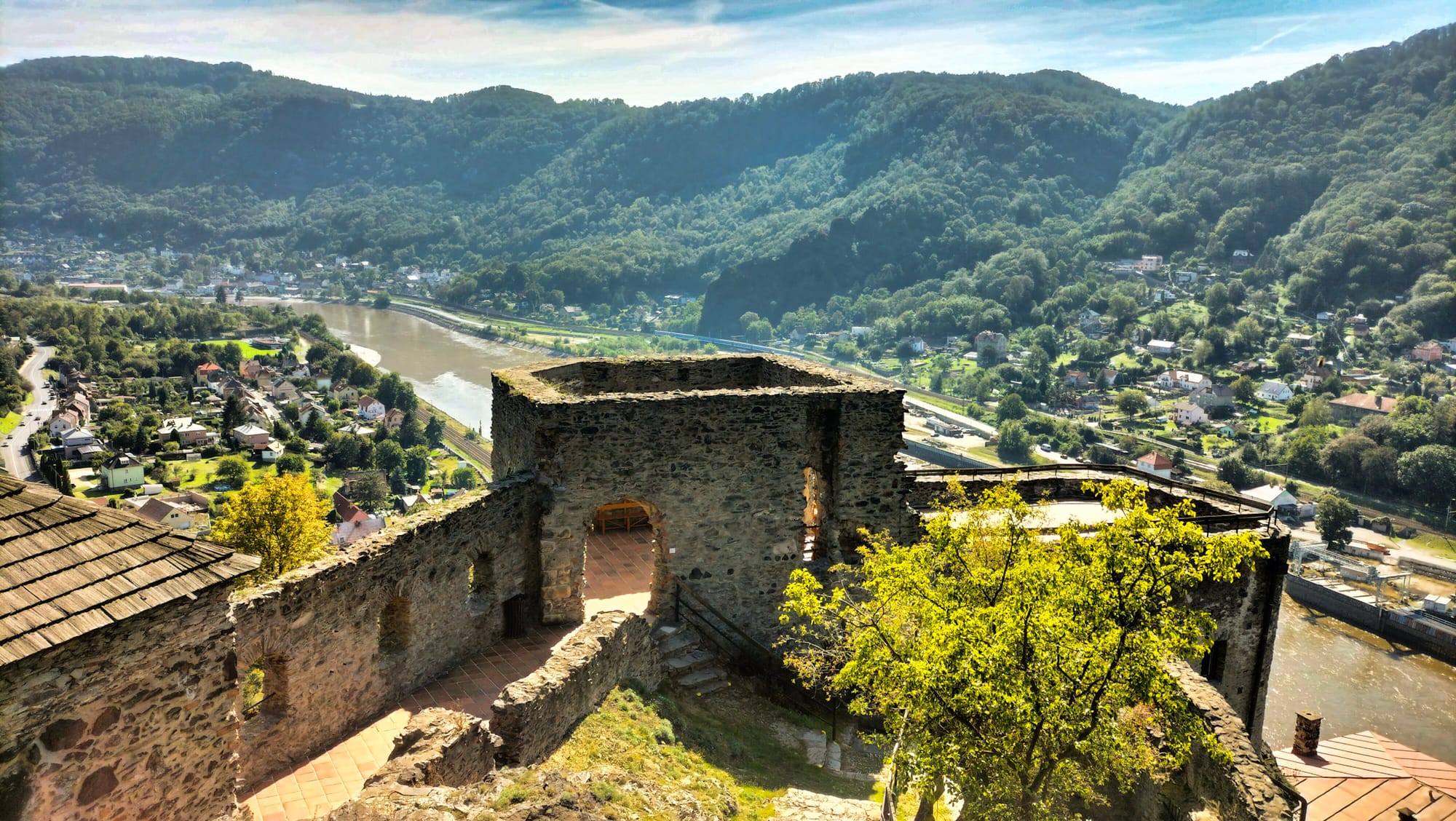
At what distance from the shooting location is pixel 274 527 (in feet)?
88.3

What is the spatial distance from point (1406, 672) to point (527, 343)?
113m

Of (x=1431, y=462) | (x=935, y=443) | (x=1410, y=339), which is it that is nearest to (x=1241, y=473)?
(x=1431, y=462)

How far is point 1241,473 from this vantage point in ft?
317

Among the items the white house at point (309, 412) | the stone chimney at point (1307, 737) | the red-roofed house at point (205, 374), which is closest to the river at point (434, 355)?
the white house at point (309, 412)

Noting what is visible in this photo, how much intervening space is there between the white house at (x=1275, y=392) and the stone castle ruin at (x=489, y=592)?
123 m

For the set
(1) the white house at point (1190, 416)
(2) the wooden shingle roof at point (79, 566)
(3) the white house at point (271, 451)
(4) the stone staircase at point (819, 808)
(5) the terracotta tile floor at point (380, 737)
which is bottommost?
(3) the white house at point (271, 451)

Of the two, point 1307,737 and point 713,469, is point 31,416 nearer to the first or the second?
point 713,469

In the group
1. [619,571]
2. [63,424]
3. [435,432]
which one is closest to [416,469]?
[435,432]

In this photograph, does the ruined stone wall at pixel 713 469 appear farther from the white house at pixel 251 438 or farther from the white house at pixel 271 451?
the white house at pixel 251 438

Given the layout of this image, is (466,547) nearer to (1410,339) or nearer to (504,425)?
(504,425)

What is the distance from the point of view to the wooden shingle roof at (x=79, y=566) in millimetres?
6090

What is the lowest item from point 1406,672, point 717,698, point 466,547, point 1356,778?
point 1406,672

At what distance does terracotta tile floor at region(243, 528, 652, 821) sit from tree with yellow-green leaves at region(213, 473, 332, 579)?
12.4m

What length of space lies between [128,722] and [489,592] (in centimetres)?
651
